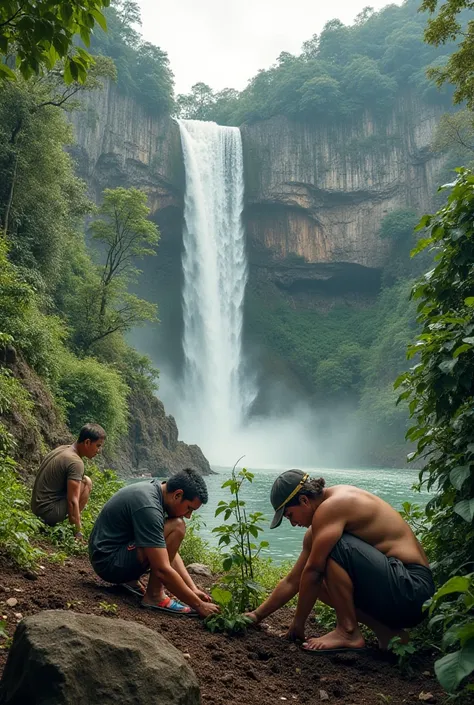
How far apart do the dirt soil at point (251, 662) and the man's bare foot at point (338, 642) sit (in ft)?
0.16

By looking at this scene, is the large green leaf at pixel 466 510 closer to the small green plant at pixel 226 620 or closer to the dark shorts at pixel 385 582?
the dark shorts at pixel 385 582

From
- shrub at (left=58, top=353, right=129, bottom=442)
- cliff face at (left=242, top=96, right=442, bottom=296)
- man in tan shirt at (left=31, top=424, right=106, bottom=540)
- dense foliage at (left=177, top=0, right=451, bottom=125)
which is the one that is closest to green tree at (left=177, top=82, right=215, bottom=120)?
dense foliage at (left=177, top=0, right=451, bottom=125)

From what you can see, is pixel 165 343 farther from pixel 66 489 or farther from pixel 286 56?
pixel 66 489

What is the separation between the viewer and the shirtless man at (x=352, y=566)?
324cm

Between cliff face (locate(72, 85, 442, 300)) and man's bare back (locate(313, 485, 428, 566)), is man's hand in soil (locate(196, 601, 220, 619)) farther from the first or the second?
cliff face (locate(72, 85, 442, 300))

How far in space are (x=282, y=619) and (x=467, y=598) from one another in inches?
122

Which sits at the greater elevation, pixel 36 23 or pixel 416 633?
pixel 36 23

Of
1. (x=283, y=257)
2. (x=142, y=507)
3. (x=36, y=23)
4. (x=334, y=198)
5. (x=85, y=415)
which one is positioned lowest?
(x=85, y=415)

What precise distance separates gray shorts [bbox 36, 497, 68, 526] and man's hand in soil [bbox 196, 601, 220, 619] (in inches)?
85.8

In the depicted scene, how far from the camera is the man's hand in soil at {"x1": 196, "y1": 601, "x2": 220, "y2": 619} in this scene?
3.55 m

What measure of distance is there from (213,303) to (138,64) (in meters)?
21.5

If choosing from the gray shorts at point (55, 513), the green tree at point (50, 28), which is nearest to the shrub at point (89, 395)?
the gray shorts at point (55, 513)

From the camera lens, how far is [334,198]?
5059 cm

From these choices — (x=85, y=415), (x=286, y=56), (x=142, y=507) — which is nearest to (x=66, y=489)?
(x=142, y=507)
